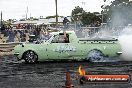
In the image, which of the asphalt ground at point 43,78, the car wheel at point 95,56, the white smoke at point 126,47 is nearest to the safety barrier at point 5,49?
the car wheel at point 95,56

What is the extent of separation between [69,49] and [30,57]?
205 centimetres

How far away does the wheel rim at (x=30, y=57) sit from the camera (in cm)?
2002

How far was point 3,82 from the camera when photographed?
13609mm

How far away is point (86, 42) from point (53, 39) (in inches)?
66.1

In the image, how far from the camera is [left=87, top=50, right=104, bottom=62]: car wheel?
19.8m

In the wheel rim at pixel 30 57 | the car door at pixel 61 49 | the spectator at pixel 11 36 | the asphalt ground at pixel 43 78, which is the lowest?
the asphalt ground at pixel 43 78

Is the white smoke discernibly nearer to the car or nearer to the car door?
the car

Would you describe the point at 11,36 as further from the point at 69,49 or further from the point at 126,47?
the point at 126,47

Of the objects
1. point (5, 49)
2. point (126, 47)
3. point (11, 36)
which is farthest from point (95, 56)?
point (11, 36)

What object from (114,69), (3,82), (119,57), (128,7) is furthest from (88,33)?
(128,7)

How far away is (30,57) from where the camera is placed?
20.1 m

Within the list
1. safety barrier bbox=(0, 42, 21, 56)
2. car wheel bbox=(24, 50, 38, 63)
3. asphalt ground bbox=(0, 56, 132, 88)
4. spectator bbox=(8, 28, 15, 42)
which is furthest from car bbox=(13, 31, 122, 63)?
spectator bbox=(8, 28, 15, 42)

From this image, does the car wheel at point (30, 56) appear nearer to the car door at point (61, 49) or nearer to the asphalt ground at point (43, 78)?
the car door at point (61, 49)

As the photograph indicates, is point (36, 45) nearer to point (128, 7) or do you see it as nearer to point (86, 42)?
point (86, 42)
